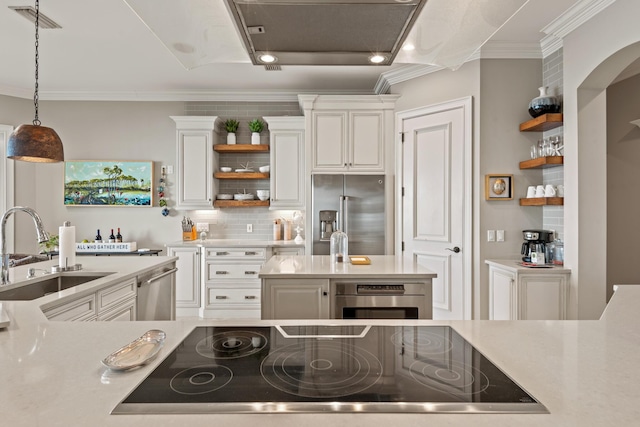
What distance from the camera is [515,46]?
3.44 meters

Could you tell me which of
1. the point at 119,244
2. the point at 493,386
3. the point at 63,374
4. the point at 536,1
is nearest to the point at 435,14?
the point at 493,386

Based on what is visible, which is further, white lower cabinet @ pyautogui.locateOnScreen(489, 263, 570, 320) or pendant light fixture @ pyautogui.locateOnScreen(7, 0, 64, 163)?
white lower cabinet @ pyautogui.locateOnScreen(489, 263, 570, 320)

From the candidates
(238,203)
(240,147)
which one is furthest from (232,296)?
(240,147)

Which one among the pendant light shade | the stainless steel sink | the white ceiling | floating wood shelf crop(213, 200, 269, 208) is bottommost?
the stainless steel sink

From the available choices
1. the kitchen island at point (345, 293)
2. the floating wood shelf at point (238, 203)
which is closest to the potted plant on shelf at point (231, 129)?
the floating wood shelf at point (238, 203)

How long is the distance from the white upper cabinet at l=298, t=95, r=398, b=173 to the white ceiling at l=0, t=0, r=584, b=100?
0.38m

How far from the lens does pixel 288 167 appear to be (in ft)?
15.0

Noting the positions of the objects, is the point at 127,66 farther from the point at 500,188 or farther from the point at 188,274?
the point at 500,188

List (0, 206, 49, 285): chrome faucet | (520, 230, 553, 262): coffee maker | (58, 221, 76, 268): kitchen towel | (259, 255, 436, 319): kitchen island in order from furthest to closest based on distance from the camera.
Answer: (520, 230, 553, 262): coffee maker, (259, 255, 436, 319): kitchen island, (58, 221, 76, 268): kitchen towel, (0, 206, 49, 285): chrome faucet

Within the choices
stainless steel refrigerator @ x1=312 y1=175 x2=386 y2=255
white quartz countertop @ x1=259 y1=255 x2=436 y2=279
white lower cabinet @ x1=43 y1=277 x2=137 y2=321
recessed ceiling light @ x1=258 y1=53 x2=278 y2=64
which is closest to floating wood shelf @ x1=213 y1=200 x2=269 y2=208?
stainless steel refrigerator @ x1=312 y1=175 x2=386 y2=255

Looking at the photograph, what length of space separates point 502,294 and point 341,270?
177 cm

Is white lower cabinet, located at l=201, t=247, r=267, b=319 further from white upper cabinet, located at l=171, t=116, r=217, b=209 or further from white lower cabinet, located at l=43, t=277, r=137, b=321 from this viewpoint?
white lower cabinet, located at l=43, t=277, r=137, b=321

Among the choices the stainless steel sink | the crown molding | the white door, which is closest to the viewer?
the stainless steel sink

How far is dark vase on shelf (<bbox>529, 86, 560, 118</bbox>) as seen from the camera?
3162mm
